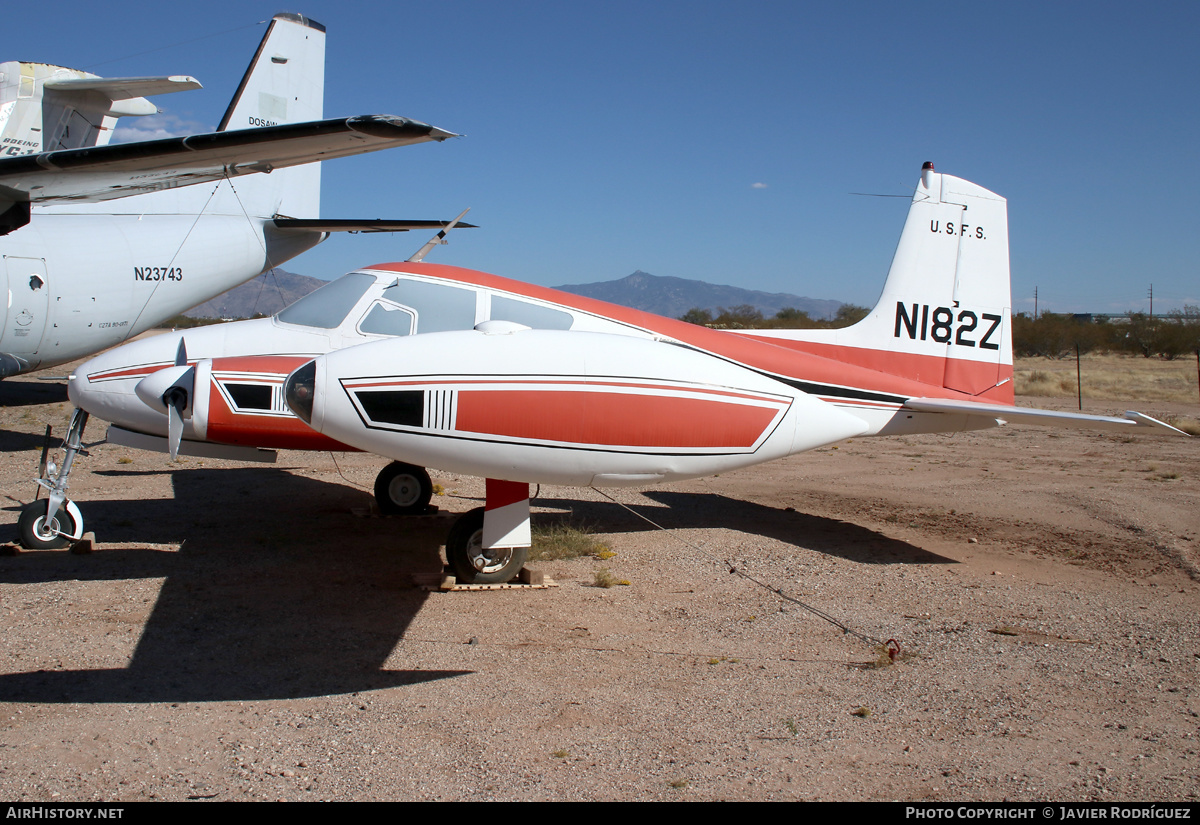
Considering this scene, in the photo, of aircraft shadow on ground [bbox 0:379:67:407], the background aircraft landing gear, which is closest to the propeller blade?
the background aircraft landing gear

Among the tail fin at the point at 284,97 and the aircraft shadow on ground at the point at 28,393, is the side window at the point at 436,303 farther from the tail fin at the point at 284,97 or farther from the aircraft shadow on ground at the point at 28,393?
the aircraft shadow on ground at the point at 28,393

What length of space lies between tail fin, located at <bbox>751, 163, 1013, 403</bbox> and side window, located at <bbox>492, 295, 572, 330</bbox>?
334 centimetres

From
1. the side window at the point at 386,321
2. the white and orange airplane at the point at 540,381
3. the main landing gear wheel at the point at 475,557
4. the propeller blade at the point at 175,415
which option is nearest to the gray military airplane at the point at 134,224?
the white and orange airplane at the point at 540,381

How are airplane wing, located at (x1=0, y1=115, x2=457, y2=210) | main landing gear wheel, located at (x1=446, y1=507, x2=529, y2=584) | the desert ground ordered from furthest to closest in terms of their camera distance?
airplane wing, located at (x1=0, y1=115, x2=457, y2=210) < main landing gear wheel, located at (x1=446, y1=507, x2=529, y2=584) < the desert ground

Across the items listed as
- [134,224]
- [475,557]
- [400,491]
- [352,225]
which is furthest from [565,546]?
[134,224]

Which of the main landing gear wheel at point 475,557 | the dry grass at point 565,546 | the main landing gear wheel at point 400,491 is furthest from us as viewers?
the main landing gear wheel at point 400,491

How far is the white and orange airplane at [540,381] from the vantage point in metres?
4.46

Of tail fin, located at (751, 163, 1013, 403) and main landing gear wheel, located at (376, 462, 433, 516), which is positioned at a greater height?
tail fin, located at (751, 163, 1013, 403)

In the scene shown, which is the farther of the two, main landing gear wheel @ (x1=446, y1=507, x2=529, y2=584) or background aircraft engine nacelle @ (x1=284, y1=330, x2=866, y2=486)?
main landing gear wheel @ (x1=446, y1=507, x2=529, y2=584)

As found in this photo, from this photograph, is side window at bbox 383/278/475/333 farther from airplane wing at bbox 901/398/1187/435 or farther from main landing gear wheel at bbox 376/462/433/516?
airplane wing at bbox 901/398/1187/435

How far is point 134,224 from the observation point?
45.0ft

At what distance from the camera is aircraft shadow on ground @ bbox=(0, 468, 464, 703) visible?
4.39 meters

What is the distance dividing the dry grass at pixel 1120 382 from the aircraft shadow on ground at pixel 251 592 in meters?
23.6

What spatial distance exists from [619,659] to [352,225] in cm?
1205
